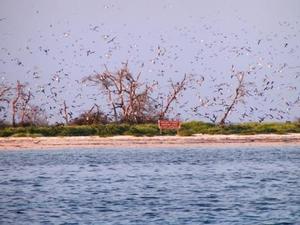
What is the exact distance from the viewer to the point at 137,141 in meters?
47.7

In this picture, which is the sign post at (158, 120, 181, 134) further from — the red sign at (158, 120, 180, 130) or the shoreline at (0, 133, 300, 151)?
the shoreline at (0, 133, 300, 151)

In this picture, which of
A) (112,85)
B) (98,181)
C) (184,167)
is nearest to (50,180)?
(98,181)

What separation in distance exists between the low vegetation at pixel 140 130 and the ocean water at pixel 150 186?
5404 millimetres

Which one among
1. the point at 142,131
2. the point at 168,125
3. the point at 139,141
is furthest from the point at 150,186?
the point at 142,131

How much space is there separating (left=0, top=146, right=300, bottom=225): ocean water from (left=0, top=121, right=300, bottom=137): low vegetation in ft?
17.7

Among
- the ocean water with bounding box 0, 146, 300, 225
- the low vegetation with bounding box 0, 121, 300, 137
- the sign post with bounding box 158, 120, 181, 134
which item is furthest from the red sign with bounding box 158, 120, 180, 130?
the ocean water with bounding box 0, 146, 300, 225

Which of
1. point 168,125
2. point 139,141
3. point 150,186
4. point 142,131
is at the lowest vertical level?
point 150,186

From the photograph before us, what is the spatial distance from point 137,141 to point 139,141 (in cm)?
13

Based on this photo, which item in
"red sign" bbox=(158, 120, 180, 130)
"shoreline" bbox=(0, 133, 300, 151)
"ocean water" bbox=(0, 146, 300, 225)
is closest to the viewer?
"ocean water" bbox=(0, 146, 300, 225)

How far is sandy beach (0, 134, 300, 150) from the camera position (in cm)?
4700

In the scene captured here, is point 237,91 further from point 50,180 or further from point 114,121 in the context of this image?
point 50,180

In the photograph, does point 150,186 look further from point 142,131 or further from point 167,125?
point 142,131

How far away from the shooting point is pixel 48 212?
20.6 m

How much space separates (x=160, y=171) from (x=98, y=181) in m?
5.11
